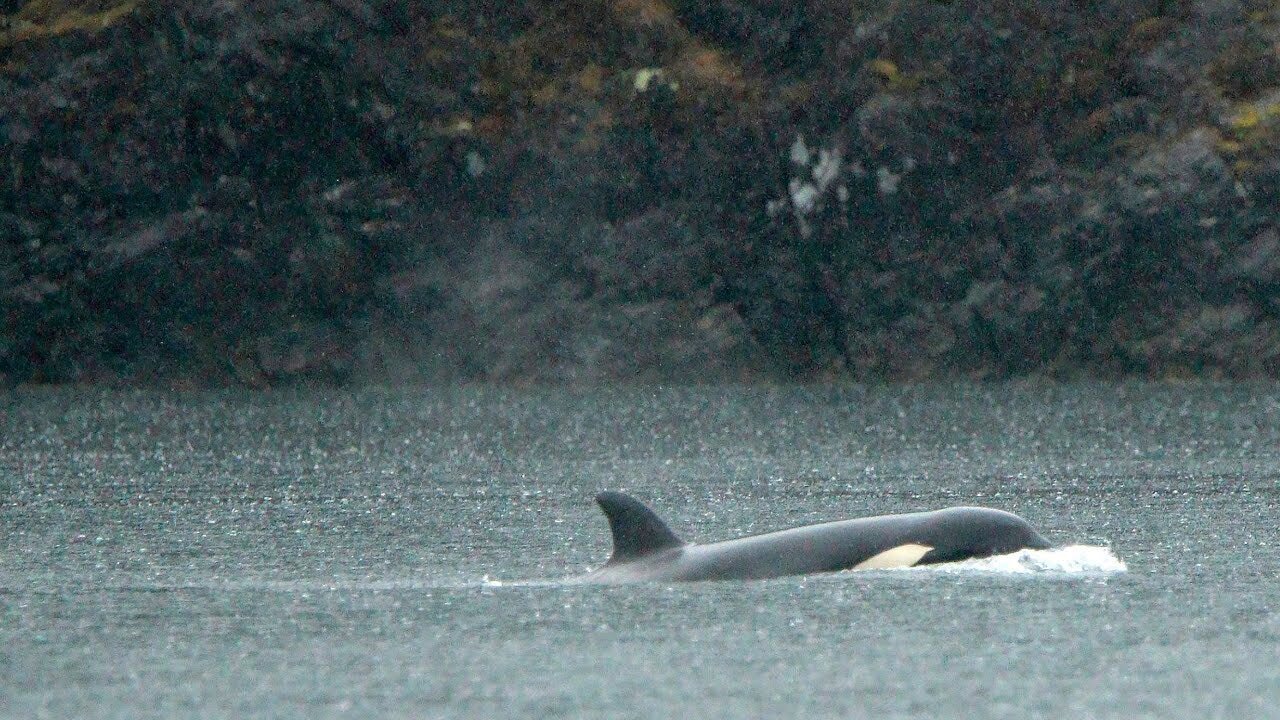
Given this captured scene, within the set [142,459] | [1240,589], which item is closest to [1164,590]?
[1240,589]

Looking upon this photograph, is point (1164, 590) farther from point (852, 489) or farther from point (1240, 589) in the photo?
point (852, 489)

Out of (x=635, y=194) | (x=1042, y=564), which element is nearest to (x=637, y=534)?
(x=1042, y=564)

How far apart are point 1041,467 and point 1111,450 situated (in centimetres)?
360

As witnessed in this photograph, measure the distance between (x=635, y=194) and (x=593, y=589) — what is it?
47.5m

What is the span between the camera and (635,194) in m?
63.2

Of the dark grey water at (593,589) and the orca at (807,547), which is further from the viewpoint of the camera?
the orca at (807,547)

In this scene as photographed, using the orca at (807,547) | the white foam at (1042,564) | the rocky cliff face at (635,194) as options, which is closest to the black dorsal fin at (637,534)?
the orca at (807,547)

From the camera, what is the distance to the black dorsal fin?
1636cm

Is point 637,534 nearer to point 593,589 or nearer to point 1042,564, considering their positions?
point 593,589

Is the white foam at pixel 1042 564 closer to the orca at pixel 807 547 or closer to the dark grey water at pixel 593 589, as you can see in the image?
the orca at pixel 807 547

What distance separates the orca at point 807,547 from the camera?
16344 mm

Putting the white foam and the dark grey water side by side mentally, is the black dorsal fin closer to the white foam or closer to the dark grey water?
the dark grey water

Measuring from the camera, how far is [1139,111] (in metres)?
61.5

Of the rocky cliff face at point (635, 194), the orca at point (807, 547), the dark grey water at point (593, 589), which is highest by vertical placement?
the rocky cliff face at point (635, 194)
